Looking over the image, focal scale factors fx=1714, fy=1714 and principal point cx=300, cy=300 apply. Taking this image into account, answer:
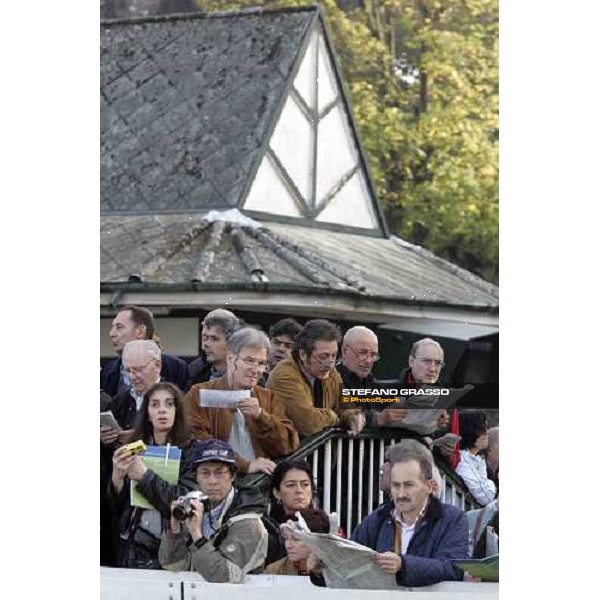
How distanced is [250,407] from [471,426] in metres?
1.01

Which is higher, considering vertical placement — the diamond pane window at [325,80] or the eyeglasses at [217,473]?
the diamond pane window at [325,80]

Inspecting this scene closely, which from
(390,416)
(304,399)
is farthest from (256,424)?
(390,416)

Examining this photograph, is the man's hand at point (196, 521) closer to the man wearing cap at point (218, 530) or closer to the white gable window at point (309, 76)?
the man wearing cap at point (218, 530)

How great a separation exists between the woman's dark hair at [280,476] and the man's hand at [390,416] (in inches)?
15.4

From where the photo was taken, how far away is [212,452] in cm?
781

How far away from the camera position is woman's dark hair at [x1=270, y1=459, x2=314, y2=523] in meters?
7.70

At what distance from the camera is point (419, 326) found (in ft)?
25.1

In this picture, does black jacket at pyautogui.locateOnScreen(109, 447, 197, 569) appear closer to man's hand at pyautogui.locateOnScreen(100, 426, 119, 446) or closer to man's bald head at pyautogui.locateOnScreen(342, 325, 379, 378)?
man's hand at pyautogui.locateOnScreen(100, 426, 119, 446)

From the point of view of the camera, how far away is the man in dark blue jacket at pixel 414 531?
750 cm

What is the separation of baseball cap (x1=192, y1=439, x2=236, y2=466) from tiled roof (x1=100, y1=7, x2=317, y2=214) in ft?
3.69

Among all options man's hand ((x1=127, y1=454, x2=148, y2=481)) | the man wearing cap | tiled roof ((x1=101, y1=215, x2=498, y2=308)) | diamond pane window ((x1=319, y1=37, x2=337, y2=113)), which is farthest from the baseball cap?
diamond pane window ((x1=319, y1=37, x2=337, y2=113))

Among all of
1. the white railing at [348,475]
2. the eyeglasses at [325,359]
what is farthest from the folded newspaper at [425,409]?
the eyeglasses at [325,359]
